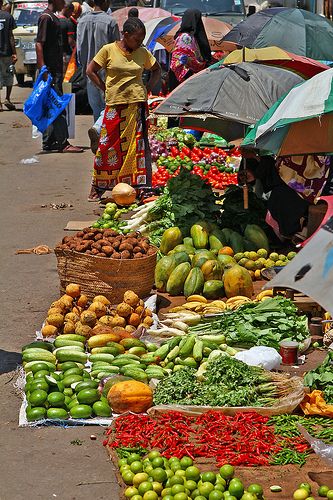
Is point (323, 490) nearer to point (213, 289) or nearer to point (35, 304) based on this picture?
point (213, 289)

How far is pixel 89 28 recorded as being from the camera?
13.8 metres

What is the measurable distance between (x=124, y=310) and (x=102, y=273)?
0.50 meters

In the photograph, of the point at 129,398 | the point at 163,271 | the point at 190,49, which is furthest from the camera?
the point at 190,49

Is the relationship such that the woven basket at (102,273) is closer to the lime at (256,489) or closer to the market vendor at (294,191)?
the market vendor at (294,191)

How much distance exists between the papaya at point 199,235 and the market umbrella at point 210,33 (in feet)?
26.2

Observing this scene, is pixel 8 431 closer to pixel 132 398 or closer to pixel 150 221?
pixel 132 398

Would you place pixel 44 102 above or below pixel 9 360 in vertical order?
below

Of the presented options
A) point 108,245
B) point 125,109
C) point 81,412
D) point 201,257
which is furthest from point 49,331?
point 125,109

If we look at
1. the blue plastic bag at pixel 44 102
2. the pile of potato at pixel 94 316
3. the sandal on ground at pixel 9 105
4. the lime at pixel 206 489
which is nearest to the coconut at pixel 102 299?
the pile of potato at pixel 94 316

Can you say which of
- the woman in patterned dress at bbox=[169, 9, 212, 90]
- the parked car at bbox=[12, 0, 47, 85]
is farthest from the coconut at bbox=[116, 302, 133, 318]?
the parked car at bbox=[12, 0, 47, 85]

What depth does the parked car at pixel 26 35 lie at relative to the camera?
2484cm

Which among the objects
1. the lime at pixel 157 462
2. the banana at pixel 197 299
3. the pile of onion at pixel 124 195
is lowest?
the pile of onion at pixel 124 195

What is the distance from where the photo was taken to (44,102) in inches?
577

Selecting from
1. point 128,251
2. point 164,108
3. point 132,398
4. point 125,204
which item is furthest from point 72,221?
point 132,398
